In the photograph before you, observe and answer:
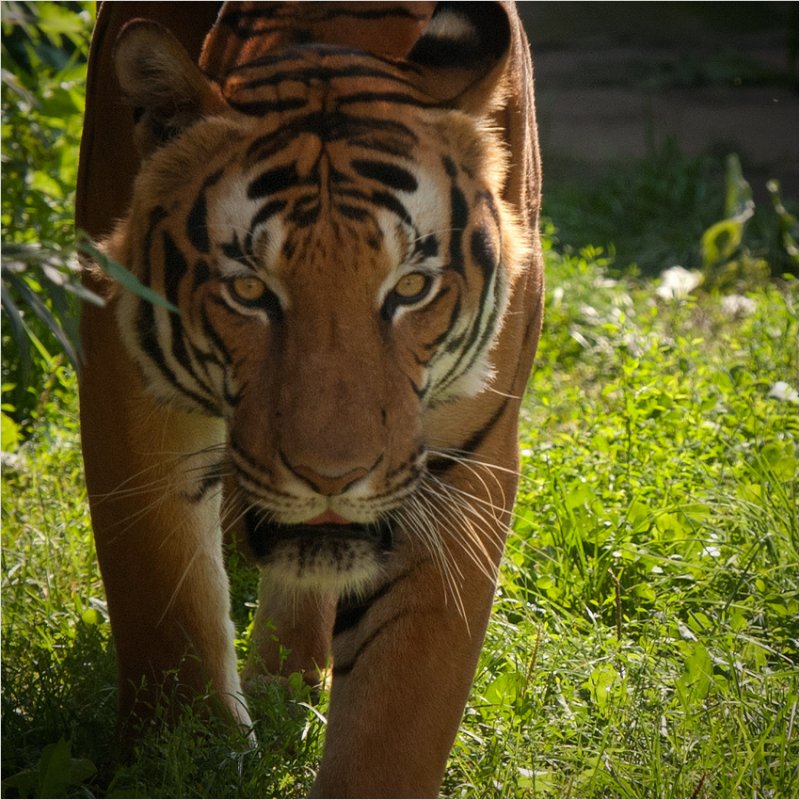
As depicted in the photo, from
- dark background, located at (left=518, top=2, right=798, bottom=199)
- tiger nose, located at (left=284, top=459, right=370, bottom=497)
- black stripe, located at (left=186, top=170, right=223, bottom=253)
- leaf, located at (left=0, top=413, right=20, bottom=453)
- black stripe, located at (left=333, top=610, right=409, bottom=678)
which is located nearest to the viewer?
tiger nose, located at (left=284, top=459, right=370, bottom=497)

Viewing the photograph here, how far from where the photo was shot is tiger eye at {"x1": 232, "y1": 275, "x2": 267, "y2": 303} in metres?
1.89

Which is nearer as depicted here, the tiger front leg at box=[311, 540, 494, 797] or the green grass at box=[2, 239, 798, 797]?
the tiger front leg at box=[311, 540, 494, 797]

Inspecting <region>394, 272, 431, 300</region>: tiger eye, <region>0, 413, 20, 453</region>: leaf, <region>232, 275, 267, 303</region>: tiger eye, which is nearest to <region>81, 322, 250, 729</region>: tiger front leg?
<region>232, 275, 267, 303</region>: tiger eye

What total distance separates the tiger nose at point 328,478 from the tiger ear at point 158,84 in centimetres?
53

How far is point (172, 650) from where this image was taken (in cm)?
228

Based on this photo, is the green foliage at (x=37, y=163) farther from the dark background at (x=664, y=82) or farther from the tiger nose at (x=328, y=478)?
the dark background at (x=664, y=82)

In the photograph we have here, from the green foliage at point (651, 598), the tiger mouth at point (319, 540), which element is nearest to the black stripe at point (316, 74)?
the tiger mouth at point (319, 540)

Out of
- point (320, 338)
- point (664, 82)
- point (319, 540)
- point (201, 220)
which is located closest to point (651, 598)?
point (319, 540)

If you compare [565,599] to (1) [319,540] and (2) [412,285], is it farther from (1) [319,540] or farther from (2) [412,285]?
(2) [412,285]

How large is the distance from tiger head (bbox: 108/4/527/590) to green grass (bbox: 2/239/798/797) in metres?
0.42

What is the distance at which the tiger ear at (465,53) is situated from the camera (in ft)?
6.62

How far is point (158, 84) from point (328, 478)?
0.62 m

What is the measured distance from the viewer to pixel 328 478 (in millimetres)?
1842

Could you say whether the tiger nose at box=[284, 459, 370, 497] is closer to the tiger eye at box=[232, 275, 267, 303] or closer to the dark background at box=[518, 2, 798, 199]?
the tiger eye at box=[232, 275, 267, 303]
